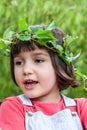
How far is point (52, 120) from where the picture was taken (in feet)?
8.49

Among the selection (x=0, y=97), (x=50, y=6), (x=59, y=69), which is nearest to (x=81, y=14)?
(x=50, y=6)

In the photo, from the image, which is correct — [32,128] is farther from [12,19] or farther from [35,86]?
[12,19]

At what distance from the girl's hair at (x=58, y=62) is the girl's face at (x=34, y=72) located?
0.07ft

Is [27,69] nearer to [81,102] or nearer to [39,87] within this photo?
[39,87]

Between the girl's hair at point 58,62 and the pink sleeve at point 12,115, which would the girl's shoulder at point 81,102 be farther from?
the pink sleeve at point 12,115

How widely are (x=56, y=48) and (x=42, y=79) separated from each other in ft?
0.55

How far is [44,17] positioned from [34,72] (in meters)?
1.82

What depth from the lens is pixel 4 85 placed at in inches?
168

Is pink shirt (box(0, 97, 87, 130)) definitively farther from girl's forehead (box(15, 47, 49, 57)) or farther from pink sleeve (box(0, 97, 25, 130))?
girl's forehead (box(15, 47, 49, 57))

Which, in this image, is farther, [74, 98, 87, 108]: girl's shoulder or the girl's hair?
[74, 98, 87, 108]: girl's shoulder

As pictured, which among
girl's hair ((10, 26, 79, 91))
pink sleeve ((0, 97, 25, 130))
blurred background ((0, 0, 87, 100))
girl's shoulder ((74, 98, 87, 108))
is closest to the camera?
pink sleeve ((0, 97, 25, 130))

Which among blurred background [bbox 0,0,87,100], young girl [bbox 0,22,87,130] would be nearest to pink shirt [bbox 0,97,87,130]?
young girl [bbox 0,22,87,130]

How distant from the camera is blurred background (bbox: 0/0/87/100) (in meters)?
4.25

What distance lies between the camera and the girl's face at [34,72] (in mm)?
2592
